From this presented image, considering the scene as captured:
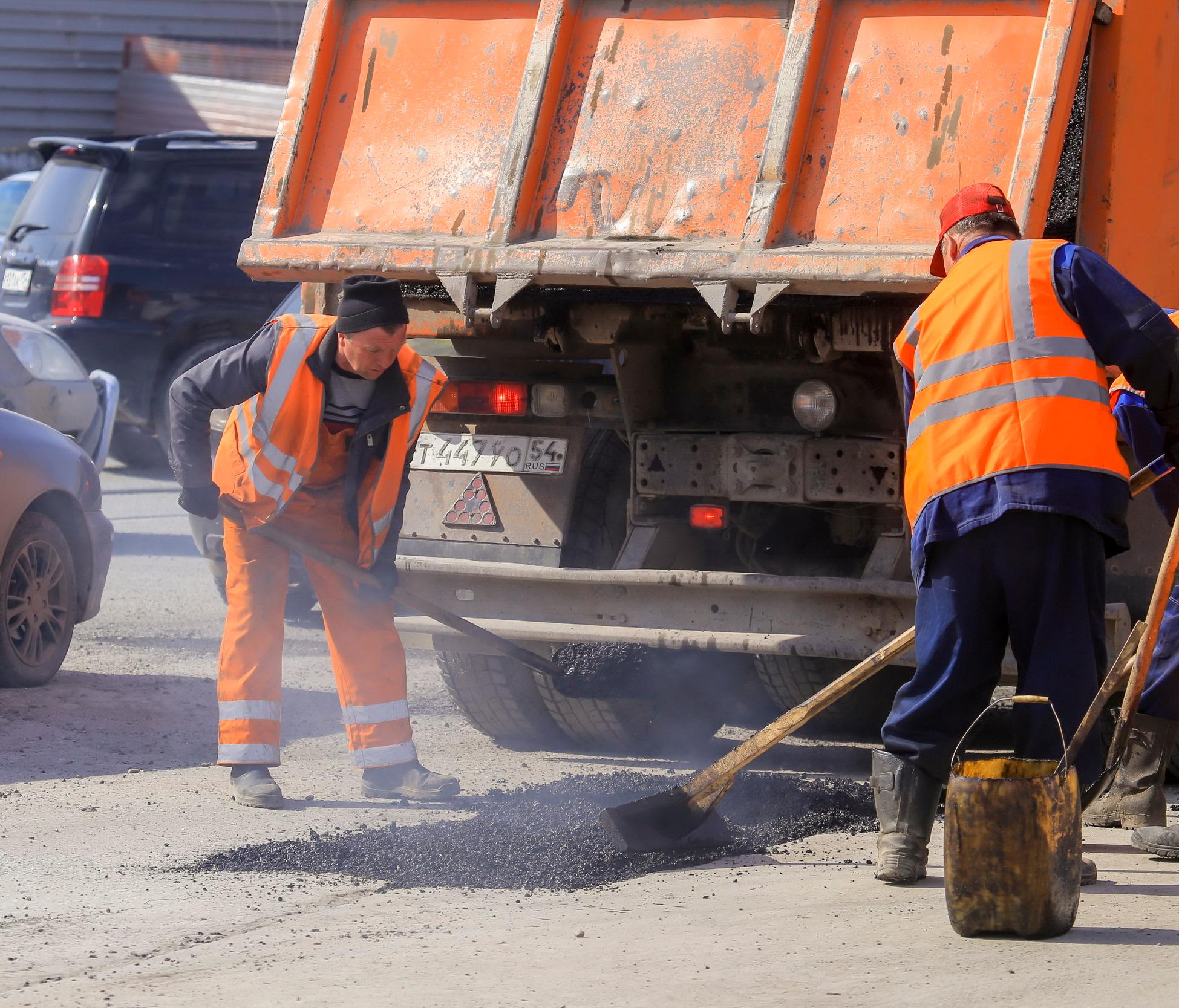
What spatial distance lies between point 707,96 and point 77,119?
46.0 feet

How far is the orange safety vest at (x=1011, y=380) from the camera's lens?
3.67 meters

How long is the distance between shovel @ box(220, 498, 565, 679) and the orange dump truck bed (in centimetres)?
79

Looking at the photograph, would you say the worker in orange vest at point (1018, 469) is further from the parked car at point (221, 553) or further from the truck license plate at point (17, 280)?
the truck license plate at point (17, 280)

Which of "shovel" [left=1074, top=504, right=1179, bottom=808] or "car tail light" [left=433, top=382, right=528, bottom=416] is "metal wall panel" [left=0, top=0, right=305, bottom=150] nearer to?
"car tail light" [left=433, top=382, right=528, bottom=416]

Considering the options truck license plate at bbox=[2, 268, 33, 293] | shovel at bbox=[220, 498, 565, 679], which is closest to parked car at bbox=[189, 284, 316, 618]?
shovel at bbox=[220, 498, 565, 679]

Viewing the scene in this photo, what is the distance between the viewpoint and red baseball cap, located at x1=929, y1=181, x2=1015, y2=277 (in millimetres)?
3943

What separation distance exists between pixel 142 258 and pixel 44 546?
5742 mm

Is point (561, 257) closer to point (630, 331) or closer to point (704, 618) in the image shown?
point (630, 331)

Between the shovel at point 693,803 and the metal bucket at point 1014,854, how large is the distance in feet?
2.22

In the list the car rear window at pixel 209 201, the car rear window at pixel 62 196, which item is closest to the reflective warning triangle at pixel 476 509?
the car rear window at pixel 209 201

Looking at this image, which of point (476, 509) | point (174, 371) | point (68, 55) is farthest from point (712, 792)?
point (68, 55)

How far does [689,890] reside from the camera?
4066mm

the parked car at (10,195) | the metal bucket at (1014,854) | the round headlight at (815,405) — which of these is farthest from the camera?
the parked car at (10,195)

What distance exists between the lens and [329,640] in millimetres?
5230
